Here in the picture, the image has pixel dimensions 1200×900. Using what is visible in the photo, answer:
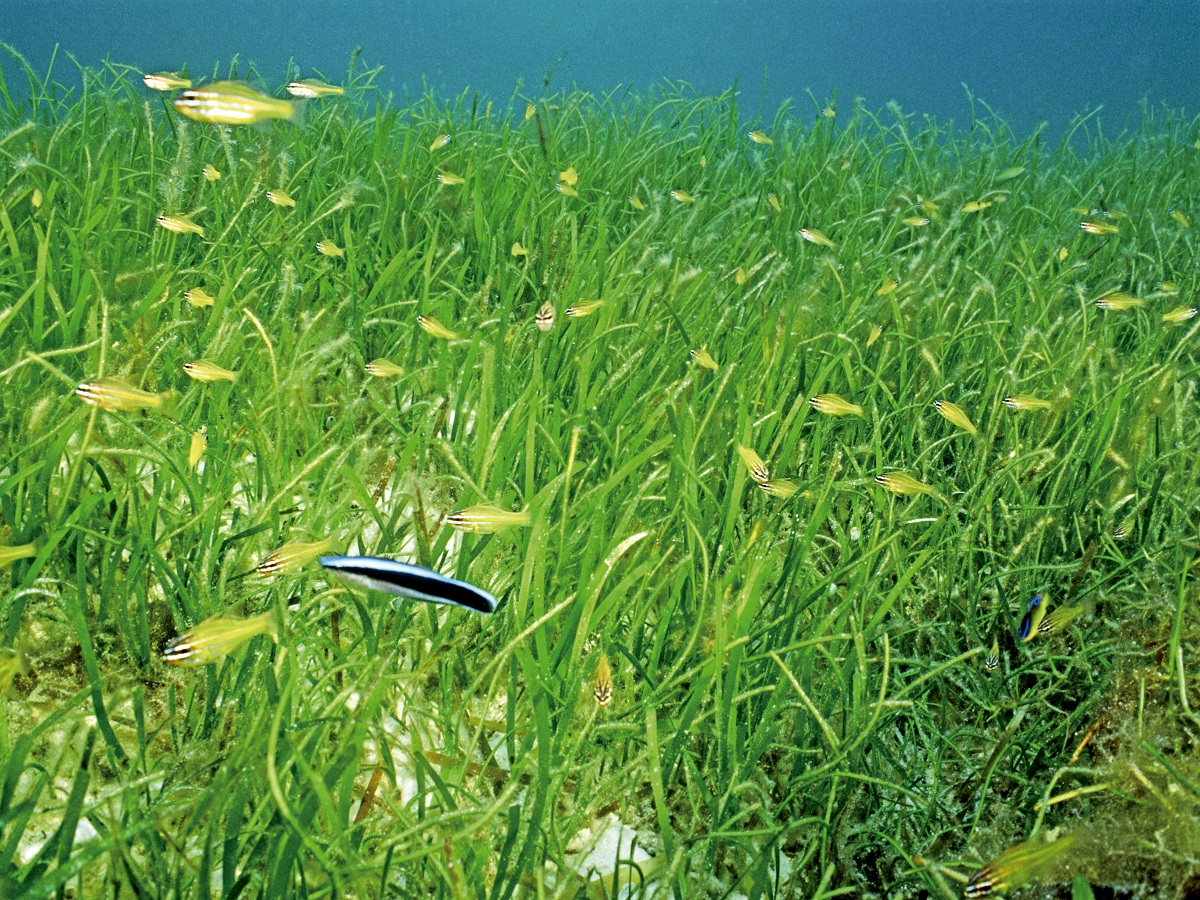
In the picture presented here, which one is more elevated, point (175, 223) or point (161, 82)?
point (161, 82)

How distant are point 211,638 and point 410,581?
1.14ft

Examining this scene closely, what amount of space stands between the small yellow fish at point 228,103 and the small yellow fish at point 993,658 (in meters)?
2.62

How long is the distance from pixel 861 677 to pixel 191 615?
1435 mm

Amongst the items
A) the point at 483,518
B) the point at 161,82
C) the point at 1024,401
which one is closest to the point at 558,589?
the point at 483,518

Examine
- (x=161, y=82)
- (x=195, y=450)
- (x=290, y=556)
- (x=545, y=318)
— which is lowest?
(x=290, y=556)

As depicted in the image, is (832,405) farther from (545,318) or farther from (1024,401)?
(545,318)

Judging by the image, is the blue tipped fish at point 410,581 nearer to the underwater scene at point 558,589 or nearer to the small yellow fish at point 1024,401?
the underwater scene at point 558,589

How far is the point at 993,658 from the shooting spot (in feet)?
6.47

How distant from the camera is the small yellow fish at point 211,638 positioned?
4.15 ft

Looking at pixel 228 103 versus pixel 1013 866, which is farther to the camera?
pixel 228 103

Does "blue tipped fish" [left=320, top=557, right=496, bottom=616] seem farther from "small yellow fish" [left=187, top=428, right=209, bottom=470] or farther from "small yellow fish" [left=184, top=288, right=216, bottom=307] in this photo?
"small yellow fish" [left=184, top=288, right=216, bottom=307]

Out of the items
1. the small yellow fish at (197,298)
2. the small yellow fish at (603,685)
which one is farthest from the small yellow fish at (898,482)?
the small yellow fish at (197,298)

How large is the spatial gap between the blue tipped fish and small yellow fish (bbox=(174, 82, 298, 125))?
1.95m

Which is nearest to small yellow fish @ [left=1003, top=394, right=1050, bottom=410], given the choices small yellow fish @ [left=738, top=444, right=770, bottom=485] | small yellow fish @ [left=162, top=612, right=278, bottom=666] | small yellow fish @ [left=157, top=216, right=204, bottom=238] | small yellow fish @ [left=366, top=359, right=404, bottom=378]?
small yellow fish @ [left=738, top=444, right=770, bottom=485]
